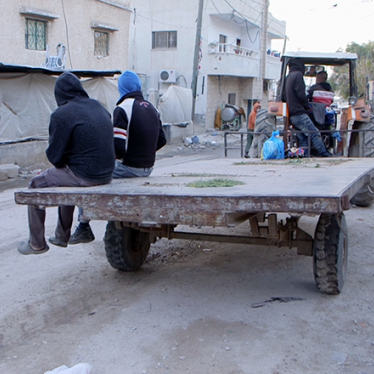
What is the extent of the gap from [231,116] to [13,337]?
2469cm

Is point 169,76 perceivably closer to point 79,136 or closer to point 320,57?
point 320,57

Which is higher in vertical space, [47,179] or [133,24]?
[133,24]

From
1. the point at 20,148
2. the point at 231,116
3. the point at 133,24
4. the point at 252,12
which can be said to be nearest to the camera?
the point at 20,148

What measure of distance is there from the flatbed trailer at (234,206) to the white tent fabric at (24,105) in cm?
962

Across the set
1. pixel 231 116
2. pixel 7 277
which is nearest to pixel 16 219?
pixel 7 277

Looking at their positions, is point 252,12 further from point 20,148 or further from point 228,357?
point 228,357

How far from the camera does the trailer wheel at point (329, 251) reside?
13.1 feet

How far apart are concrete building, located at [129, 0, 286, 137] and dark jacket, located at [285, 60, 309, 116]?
61.2ft

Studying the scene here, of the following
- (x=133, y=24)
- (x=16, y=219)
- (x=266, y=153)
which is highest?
(x=133, y=24)

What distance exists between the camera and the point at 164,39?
29.0m

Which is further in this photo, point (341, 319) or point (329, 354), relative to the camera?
point (341, 319)

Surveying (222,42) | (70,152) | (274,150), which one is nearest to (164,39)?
(222,42)

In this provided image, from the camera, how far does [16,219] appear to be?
7.46 meters

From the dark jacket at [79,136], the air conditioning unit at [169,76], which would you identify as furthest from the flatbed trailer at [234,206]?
the air conditioning unit at [169,76]
